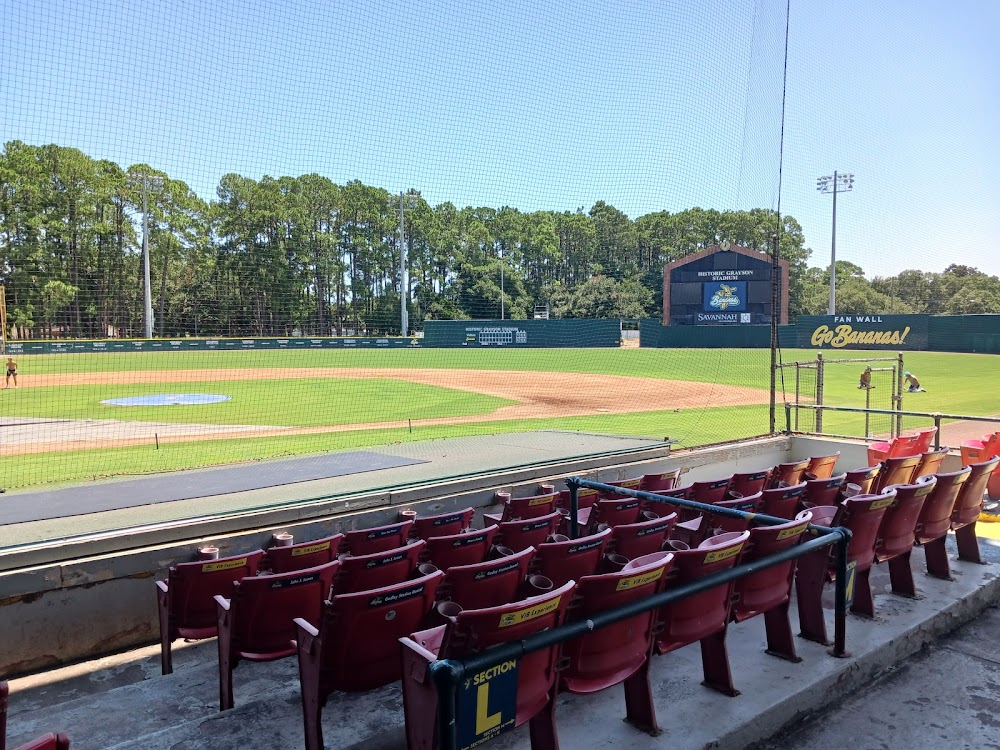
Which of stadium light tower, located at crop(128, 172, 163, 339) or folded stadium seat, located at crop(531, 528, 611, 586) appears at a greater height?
stadium light tower, located at crop(128, 172, 163, 339)

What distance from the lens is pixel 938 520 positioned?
4953 mm

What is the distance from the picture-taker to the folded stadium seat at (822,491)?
5.38m

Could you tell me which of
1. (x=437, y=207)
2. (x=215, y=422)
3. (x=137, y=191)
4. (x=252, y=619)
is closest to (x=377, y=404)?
(x=215, y=422)

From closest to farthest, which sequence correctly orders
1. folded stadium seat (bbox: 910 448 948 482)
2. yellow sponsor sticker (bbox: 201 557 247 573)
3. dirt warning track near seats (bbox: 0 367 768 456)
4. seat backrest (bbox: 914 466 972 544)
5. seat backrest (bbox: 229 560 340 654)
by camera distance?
1. seat backrest (bbox: 229 560 340 654)
2. yellow sponsor sticker (bbox: 201 557 247 573)
3. seat backrest (bbox: 914 466 972 544)
4. folded stadium seat (bbox: 910 448 948 482)
5. dirt warning track near seats (bbox: 0 367 768 456)

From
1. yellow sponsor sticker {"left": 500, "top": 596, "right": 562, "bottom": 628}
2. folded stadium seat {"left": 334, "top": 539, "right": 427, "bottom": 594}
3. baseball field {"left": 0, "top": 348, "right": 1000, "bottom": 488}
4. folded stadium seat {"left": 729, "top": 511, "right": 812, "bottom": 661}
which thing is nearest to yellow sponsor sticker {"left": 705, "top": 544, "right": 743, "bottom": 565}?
folded stadium seat {"left": 729, "top": 511, "right": 812, "bottom": 661}

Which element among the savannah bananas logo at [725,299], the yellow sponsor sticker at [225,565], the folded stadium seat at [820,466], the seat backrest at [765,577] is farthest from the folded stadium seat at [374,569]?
the savannah bananas logo at [725,299]

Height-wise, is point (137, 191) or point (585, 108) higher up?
point (585, 108)

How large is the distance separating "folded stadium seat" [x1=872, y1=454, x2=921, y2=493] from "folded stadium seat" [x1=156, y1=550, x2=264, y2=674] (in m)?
4.86

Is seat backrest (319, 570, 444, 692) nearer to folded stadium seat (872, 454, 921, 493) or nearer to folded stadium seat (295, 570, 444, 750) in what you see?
folded stadium seat (295, 570, 444, 750)

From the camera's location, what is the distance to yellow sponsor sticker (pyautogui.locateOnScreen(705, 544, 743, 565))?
3203 millimetres

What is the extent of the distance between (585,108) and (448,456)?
519cm

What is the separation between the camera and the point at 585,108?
32.4ft

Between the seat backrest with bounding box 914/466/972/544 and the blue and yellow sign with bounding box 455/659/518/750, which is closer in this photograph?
the blue and yellow sign with bounding box 455/659/518/750

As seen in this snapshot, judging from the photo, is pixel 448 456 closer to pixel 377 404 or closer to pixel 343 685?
pixel 343 685
